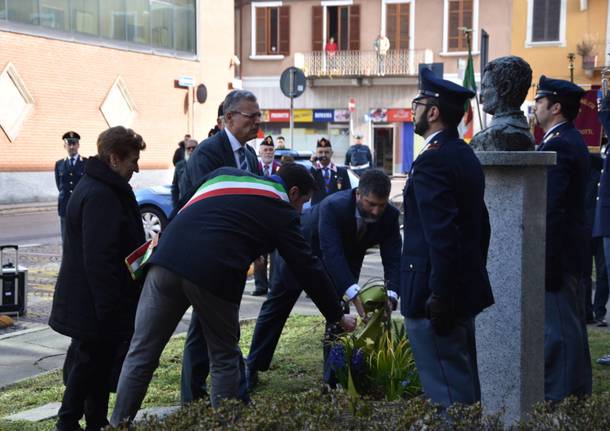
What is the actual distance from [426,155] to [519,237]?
103cm

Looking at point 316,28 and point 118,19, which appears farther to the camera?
point 316,28

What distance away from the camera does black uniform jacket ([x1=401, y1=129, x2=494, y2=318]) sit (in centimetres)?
409

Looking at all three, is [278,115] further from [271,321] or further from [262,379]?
[271,321]

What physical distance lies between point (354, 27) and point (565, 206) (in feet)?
131

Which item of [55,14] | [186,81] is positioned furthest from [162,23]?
[55,14]

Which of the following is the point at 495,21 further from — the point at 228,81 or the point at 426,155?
the point at 426,155

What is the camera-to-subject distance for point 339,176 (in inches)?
530

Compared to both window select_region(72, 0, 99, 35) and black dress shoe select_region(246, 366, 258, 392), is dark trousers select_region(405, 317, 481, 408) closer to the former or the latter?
black dress shoe select_region(246, 366, 258, 392)

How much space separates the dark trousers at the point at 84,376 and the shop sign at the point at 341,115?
3897 centimetres

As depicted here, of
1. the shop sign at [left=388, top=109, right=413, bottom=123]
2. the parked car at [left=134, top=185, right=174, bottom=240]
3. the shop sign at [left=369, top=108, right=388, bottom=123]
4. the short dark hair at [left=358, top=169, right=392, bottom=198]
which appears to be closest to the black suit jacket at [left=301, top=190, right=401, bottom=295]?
the short dark hair at [left=358, top=169, right=392, bottom=198]

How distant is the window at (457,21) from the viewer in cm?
4231

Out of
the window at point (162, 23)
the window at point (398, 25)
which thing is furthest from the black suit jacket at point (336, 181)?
the window at point (398, 25)

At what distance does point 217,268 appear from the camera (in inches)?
172

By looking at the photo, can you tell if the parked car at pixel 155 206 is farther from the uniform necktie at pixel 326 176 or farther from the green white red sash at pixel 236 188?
the green white red sash at pixel 236 188
